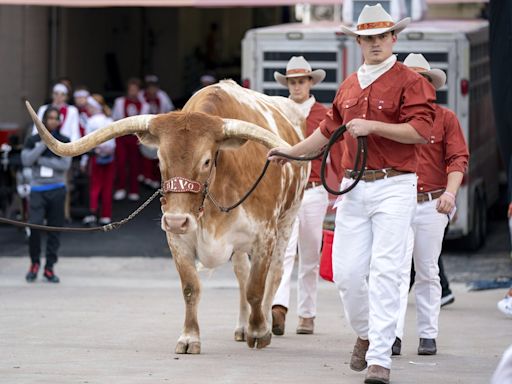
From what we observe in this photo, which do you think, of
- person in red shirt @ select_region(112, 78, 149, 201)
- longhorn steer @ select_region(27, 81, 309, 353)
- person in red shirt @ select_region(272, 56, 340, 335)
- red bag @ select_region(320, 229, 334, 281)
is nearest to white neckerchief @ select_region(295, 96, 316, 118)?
person in red shirt @ select_region(272, 56, 340, 335)

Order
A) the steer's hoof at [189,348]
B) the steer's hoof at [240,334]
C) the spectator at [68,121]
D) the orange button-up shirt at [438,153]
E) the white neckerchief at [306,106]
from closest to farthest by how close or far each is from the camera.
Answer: the steer's hoof at [189,348]
the orange button-up shirt at [438,153]
the steer's hoof at [240,334]
the white neckerchief at [306,106]
the spectator at [68,121]

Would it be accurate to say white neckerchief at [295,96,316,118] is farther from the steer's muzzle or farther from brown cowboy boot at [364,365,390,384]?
brown cowboy boot at [364,365,390,384]

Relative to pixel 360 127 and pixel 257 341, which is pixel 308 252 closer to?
pixel 257 341

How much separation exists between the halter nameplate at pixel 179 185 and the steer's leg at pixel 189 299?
0.82 meters

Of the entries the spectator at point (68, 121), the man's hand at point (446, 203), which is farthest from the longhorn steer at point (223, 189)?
the spectator at point (68, 121)

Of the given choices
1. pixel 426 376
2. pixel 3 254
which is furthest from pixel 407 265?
pixel 3 254

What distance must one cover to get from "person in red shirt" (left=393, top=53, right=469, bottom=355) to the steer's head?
1335 millimetres

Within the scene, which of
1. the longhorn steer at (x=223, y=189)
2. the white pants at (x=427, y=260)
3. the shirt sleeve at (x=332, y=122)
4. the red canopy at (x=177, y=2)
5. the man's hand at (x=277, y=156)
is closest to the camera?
the shirt sleeve at (x=332, y=122)

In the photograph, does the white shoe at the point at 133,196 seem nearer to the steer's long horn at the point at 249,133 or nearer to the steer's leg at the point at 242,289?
the steer's leg at the point at 242,289

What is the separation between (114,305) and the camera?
13.2m

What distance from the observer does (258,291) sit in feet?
34.2

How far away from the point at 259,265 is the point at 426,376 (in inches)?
67.4

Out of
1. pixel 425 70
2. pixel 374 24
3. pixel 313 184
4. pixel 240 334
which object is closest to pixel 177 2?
pixel 313 184

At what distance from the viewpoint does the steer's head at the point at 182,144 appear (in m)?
9.36
